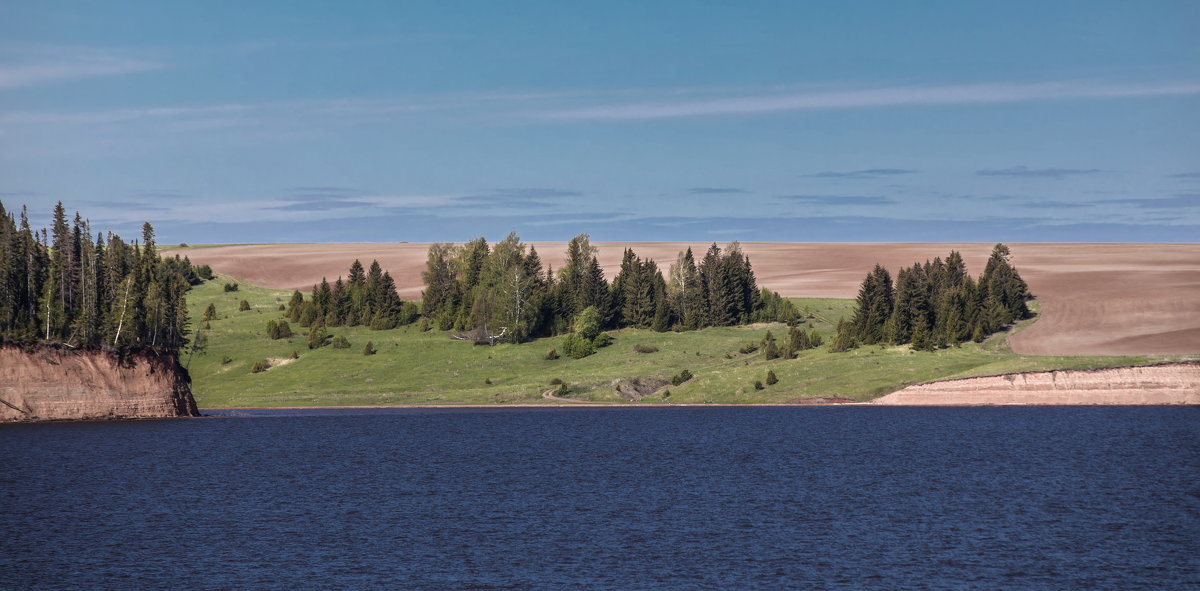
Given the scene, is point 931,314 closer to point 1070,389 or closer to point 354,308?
point 1070,389

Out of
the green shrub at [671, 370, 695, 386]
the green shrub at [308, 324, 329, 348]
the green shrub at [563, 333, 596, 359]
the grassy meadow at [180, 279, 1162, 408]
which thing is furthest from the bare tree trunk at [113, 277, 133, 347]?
the green shrub at [563, 333, 596, 359]

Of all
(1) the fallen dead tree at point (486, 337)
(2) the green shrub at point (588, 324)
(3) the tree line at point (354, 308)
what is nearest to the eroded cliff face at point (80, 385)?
(1) the fallen dead tree at point (486, 337)

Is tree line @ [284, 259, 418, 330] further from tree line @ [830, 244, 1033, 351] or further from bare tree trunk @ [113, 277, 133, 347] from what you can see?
tree line @ [830, 244, 1033, 351]

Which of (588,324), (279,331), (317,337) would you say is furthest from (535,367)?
(279,331)

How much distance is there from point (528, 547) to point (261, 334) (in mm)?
133240

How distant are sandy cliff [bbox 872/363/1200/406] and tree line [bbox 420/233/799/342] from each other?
2146 inches

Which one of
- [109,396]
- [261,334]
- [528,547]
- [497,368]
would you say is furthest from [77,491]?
[261,334]

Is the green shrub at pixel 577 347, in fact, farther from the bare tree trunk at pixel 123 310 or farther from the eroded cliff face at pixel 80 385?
the bare tree trunk at pixel 123 310

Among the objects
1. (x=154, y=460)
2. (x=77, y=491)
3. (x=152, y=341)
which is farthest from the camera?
(x=152, y=341)

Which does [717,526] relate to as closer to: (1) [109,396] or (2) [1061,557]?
(2) [1061,557]

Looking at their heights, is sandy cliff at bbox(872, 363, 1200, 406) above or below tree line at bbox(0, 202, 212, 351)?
below

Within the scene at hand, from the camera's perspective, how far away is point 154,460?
76.2 m

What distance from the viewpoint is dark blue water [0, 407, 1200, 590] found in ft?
135

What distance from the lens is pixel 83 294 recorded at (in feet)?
360
